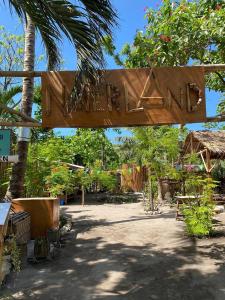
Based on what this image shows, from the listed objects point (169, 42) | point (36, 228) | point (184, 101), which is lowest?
point (36, 228)

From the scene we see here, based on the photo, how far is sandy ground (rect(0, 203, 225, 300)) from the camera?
5.95m

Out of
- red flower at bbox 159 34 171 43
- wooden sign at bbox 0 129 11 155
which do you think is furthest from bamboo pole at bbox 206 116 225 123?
red flower at bbox 159 34 171 43

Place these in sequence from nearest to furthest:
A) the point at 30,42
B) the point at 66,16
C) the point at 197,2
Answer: the point at 66,16, the point at 197,2, the point at 30,42

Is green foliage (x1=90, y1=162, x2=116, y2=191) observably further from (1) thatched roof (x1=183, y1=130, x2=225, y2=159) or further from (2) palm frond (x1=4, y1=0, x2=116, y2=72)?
(2) palm frond (x1=4, y1=0, x2=116, y2=72)

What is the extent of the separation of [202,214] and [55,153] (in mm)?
5448

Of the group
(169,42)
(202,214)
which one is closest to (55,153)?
(202,214)

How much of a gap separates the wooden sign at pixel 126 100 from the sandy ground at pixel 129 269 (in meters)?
2.51

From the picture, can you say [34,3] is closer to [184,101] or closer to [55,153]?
[184,101]

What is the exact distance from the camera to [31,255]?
7.88 meters

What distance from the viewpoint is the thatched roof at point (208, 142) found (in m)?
17.7

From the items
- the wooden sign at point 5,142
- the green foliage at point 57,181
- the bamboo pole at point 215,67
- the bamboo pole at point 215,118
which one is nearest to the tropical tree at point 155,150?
the green foliage at point 57,181

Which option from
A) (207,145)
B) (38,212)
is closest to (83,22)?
(38,212)

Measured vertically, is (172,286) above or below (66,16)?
below

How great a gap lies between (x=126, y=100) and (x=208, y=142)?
1346 cm
